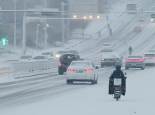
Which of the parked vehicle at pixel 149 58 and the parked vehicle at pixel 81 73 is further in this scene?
the parked vehicle at pixel 149 58

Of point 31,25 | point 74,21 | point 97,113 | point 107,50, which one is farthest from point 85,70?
point 74,21

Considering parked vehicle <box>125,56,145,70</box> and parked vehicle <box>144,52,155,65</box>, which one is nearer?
parked vehicle <box>125,56,145,70</box>

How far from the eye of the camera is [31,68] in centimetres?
3931

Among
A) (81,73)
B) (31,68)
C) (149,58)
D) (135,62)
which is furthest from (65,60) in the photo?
(149,58)

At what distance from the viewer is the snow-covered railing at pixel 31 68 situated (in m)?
34.8

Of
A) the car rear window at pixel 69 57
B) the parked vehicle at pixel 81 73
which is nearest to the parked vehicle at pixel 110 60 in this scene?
the car rear window at pixel 69 57

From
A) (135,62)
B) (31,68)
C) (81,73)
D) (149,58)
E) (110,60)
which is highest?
(149,58)

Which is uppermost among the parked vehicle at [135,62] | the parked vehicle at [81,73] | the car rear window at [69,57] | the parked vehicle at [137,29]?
the parked vehicle at [137,29]

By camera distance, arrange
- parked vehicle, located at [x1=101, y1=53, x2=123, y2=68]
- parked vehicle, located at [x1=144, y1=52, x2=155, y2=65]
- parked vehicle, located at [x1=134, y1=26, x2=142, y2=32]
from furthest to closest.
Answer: parked vehicle, located at [x1=134, y1=26, x2=142, y2=32]
parked vehicle, located at [x1=144, y1=52, x2=155, y2=65]
parked vehicle, located at [x1=101, y1=53, x2=123, y2=68]

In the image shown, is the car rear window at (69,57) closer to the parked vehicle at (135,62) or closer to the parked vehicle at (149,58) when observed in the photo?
the parked vehicle at (135,62)

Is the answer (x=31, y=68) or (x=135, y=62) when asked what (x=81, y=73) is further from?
(x=135, y=62)

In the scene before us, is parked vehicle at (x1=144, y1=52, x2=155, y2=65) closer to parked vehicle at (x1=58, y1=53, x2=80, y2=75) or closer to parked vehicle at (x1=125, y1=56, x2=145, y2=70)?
parked vehicle at (x1=125, y1=56, x2=145, y2=70)

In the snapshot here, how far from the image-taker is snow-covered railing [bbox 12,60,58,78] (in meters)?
34.8

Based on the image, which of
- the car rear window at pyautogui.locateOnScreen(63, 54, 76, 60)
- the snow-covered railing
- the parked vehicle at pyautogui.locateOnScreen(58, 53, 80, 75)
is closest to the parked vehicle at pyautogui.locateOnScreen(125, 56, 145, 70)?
the snow-covered railing
